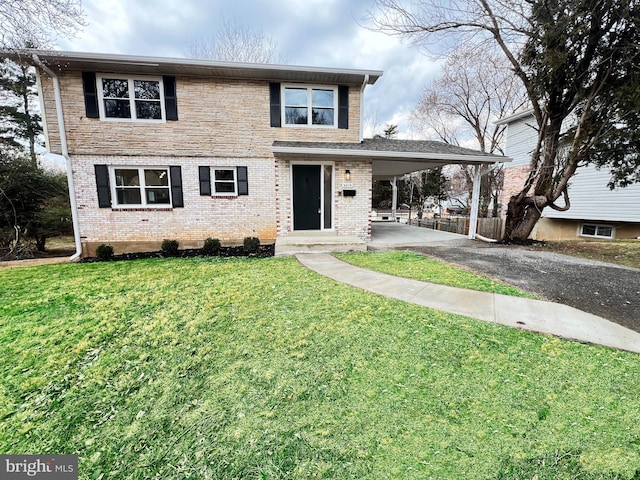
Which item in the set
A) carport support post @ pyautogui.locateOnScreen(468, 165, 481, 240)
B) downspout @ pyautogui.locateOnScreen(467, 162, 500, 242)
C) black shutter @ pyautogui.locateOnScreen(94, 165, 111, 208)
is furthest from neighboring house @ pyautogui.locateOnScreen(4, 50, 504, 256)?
carport support post @ pyautogui.locateOnScreen(468, 165, 481, 240)

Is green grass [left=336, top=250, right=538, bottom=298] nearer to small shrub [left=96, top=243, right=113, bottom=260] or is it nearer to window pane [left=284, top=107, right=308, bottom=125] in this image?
window pane [left=284, top=107, right=308, bottom=125]

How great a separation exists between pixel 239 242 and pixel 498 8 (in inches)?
399

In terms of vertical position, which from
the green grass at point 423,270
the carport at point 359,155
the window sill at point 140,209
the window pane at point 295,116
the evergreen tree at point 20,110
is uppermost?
the evergreen tree at point 20,110

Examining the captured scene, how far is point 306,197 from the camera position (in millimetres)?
9008

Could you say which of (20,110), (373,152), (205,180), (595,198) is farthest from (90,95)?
(595,198)

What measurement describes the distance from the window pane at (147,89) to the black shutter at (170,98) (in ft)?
0.93

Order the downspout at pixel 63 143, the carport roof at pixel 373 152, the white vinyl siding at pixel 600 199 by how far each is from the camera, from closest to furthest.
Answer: the downspout at pixel 63 143 < the carport roof at pixel 373 152 < the white vinyl siding at pixel 600 199

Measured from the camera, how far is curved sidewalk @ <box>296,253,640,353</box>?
3.26 metres

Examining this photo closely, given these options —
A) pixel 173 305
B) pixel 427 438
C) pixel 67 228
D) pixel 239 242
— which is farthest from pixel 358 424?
pixel 67 228

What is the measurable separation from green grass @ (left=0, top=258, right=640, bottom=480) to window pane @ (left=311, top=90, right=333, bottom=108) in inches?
279

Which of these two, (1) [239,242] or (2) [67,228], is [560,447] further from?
(2) [67,228]

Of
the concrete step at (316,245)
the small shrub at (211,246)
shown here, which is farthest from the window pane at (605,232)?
the small shrub at (211,246)

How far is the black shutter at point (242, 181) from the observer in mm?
8797

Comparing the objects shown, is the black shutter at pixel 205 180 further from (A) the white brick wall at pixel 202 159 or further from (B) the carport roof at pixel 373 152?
(B) the carport roof at pixel 373 152
